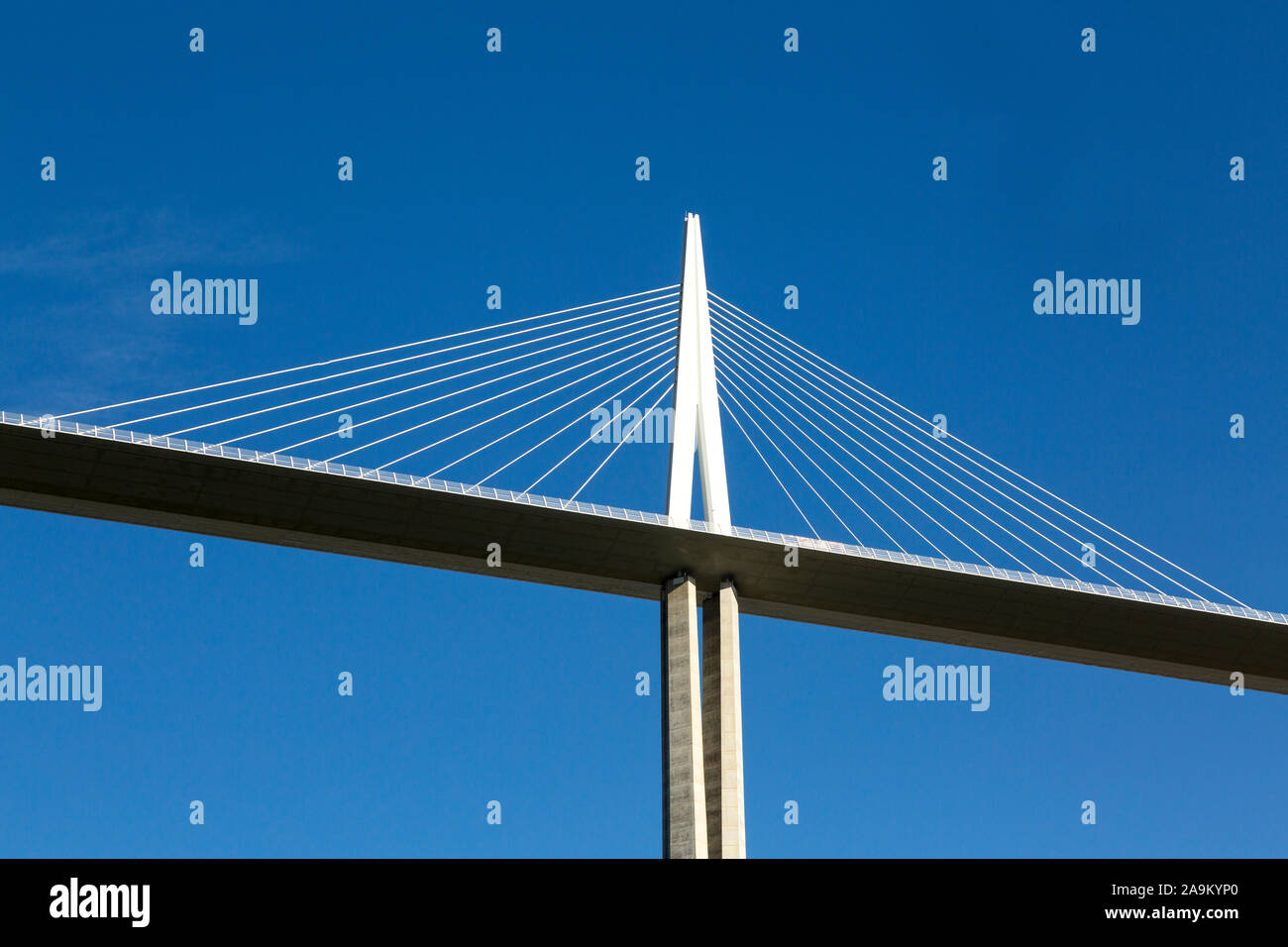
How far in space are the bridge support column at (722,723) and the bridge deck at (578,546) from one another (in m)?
1.07

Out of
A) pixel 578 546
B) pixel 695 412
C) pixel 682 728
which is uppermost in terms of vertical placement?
pixel 695 412

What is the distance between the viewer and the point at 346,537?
158ft

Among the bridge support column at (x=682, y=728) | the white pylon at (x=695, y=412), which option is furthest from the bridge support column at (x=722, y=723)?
the white pylon at (x=695, y=412)

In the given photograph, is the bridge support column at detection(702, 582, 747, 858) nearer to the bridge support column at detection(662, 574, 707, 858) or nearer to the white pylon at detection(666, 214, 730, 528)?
the bridge support column at detection(662, 574, 707, 858)

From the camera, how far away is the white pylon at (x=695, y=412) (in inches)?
1924

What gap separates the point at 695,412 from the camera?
50562mm

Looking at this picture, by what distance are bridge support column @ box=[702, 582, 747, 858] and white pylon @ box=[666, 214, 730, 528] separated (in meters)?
2.70

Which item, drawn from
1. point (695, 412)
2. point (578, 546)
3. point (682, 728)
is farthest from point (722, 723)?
point (695, 412)

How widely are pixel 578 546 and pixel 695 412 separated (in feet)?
17.7

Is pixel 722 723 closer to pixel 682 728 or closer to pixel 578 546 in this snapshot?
pixel 682 728

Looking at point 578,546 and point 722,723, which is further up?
point 578,546

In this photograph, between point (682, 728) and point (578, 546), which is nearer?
point (682, 728)
